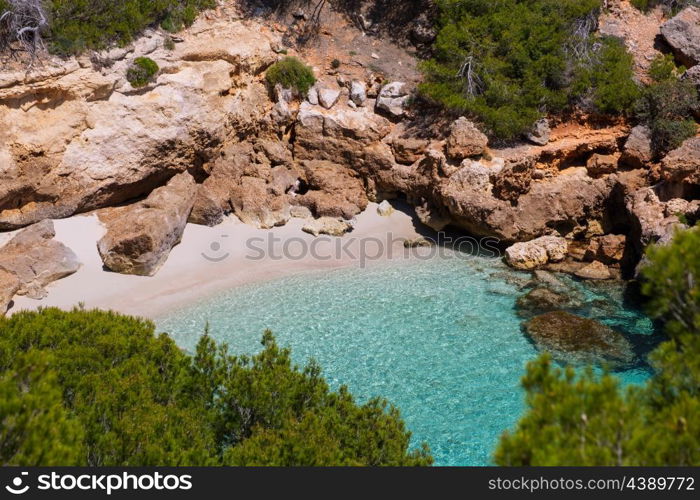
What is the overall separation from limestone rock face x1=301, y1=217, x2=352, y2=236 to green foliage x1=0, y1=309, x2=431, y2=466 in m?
8.56

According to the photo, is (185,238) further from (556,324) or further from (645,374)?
(645,374)

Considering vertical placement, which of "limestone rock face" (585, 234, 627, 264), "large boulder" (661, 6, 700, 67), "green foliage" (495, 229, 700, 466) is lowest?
"limestone rock face" (585, 234, 627, 264)

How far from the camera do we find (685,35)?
21.7 m

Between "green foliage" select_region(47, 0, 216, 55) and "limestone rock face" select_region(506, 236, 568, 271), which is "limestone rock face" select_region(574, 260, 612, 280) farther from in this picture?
"green foliage" select_region(47, 0, 216, 55)

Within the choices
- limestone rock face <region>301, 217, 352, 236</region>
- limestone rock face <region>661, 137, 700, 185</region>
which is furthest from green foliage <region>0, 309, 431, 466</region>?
limestone rock face <region>661, 137, 700, 185</region>

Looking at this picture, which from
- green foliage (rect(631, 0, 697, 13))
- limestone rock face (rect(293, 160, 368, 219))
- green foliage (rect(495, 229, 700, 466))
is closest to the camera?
green foliage (rect(495, 229, 700, 466))

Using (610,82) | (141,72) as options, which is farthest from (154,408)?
(610,82)

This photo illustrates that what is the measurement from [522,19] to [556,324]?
1162 cm

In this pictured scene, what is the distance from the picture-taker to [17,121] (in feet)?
52.9

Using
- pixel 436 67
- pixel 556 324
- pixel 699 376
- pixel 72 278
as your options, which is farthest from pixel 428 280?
pixel 699 376

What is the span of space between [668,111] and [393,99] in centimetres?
819

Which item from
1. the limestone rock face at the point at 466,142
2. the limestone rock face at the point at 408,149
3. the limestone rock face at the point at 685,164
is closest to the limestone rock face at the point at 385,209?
the limestone rock face at the point at 408,149

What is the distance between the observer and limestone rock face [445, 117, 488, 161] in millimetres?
18875

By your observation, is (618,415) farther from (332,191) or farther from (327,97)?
(327,97)
